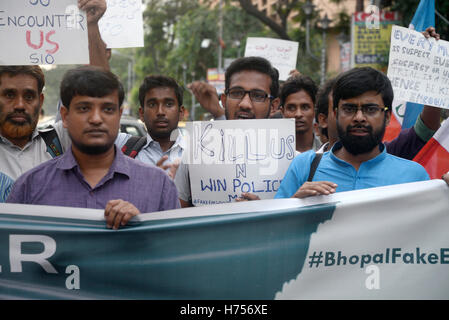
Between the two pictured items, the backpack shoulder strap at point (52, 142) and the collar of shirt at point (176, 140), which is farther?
the collar of shirt at point (176, 140)

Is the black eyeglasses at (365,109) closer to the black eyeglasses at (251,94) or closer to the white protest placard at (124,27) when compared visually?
the black eyeglasses at (251,94)

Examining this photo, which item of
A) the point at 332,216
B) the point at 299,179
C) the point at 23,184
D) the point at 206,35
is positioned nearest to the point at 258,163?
the point at 299,179

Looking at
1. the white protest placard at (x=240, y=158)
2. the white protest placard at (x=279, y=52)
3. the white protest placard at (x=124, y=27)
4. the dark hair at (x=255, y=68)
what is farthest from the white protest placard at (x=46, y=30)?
the white protest placard at (x=279, y=52)

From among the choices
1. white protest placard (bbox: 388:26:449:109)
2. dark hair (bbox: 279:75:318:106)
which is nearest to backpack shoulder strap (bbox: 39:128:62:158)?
dark hair (bbox: 279:75:318:106)

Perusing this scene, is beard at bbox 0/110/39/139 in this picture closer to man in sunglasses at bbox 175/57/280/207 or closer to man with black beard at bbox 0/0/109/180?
man with black beard at bbox 0/0/109/180

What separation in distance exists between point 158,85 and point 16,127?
1.21 meters

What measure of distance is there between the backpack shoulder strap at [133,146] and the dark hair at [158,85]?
16.2 inches

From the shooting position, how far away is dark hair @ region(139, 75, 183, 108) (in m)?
4.24

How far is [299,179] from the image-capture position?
3139mm

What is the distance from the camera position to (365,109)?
3107mm

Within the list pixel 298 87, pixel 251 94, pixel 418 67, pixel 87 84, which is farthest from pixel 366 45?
pixel 87 84

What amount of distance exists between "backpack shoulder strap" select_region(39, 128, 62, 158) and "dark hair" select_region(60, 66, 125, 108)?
1.76 feet

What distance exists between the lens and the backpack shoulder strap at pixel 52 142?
11.1ft
